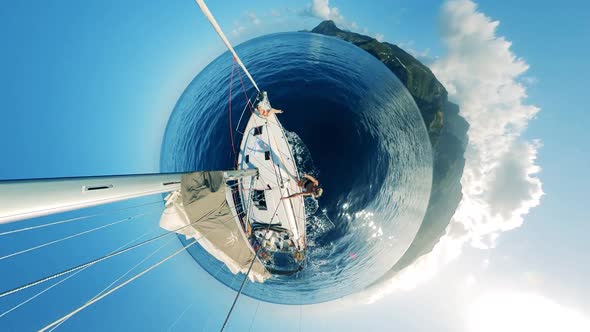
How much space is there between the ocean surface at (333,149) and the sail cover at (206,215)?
26.2 feet

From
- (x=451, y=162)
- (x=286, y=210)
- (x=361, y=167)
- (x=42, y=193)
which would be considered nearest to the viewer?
(x=42, y=193)

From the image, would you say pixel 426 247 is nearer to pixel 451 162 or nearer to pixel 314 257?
pixel 451 162

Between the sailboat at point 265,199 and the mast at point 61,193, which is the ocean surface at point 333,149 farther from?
the mast at point 61,193

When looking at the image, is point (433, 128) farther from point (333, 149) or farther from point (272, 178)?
point (272, 178)

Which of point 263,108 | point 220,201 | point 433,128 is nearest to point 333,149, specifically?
point 263,108

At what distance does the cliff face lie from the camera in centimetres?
3084

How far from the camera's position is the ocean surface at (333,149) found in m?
17.8

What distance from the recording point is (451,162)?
4125 centimetres

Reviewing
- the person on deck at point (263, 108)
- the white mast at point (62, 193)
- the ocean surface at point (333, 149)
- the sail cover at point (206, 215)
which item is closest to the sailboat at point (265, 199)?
the person on deck at point (263, 108)

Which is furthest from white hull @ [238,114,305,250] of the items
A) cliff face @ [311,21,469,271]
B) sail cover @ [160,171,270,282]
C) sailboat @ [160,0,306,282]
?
cliff face @ [311,21,469,271]

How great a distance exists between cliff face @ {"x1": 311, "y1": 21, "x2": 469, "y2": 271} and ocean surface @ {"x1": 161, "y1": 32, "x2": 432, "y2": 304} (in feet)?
18.5

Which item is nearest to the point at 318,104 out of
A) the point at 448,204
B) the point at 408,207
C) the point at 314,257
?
the point at 314,257

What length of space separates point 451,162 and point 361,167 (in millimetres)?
34194

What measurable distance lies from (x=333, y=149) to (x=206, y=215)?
12.0m
